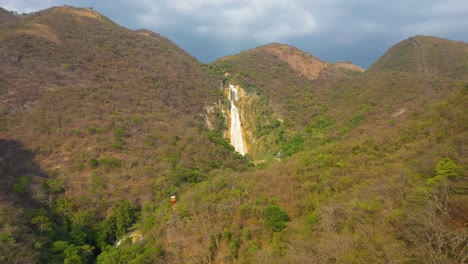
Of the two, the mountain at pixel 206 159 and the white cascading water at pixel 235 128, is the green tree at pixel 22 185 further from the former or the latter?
the white cascading water at pixel 235 128

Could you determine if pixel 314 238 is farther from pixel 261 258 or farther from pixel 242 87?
pixel 242 87

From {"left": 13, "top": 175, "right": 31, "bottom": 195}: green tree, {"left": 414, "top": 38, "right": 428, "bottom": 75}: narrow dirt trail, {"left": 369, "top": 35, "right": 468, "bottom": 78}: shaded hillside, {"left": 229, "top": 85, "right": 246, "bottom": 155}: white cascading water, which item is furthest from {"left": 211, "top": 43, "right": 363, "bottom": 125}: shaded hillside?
{"left": 13, "top": 175, "right": 31, "bottom": 195}: green tree

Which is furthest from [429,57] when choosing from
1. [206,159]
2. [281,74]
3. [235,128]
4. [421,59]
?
[206,159]

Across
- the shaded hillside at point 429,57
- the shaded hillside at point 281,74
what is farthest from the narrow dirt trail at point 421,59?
the shaded hillside at point 281,74

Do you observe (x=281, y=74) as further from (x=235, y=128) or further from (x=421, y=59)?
(x=421, y=59)

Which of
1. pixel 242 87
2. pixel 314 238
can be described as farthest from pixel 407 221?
pixel 242 87
